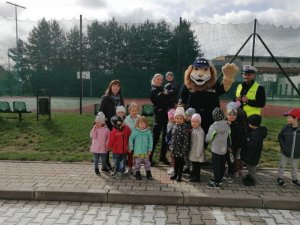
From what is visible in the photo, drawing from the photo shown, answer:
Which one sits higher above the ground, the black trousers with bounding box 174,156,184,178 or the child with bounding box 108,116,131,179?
the child with bounding box 108,116,131,179

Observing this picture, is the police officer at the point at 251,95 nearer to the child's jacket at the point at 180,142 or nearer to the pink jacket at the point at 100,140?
the child's jacket at the point at 180,142

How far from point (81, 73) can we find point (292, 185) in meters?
9.26

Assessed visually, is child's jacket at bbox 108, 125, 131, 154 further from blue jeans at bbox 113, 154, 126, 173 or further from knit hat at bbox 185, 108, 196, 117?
knit hat at bbox 185, 108, 196, 117

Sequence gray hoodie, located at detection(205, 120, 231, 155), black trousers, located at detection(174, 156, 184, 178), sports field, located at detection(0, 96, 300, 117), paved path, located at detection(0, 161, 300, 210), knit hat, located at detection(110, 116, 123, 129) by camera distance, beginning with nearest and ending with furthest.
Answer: paved path, located at detection(0, 161, 300, 210), gray hoodie, located at detection(205, 120, 231, 155), black trousers, located at detection(174, 156, 184, 178), knit hat, located at detection(110, 116, 123, 129), sports field, located at detection(0, 96, 300, 117)

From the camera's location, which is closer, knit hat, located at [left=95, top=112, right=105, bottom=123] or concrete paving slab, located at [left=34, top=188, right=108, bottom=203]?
concrete paving slab, located at [left=34, top=188, right=108, bottom=203]

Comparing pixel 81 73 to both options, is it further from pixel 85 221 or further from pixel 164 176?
pixel 85 221

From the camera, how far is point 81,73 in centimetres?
1270

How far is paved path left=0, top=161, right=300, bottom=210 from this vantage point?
473 cm

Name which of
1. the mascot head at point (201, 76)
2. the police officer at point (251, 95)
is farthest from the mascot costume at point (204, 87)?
the police officer at point (251, 95)

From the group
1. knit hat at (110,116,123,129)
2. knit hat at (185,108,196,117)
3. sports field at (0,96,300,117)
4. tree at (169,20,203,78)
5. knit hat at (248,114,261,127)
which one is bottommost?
sports field at (0,96,300,117)

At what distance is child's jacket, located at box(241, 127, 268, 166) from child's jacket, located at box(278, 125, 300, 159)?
34 cm

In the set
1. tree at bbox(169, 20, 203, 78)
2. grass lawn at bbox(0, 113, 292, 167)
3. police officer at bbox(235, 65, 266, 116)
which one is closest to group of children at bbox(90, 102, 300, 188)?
police officer at bbox(235, 65, 266, 116)

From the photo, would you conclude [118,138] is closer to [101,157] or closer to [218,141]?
[101,157]

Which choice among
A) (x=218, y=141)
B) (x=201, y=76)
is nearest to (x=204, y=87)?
(x=201, y=76)
